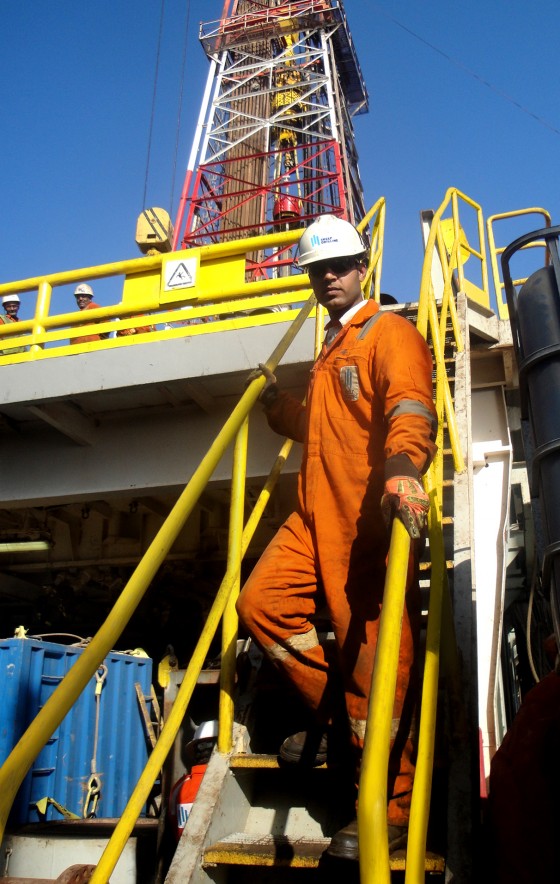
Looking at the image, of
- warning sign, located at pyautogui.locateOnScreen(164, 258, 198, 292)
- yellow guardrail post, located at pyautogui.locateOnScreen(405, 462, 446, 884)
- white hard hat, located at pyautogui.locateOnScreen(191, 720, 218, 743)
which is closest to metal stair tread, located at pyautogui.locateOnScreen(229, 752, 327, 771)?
yellow guardrail post, located at pyautogui.locateOnScreen(405, 462, 446, 884)

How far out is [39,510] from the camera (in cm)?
739

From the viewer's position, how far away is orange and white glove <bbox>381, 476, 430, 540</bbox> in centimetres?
211

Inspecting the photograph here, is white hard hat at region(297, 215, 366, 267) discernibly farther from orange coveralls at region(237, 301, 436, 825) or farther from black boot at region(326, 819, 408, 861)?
black boot at region(326, 819, 408, 861)

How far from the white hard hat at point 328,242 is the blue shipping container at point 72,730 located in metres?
3.58

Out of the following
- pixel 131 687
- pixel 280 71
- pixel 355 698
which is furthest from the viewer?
pixel 280 71

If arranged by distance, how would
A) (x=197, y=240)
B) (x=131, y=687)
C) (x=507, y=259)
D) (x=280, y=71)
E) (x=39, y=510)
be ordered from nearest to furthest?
1. (x=507, y=259)
2. (x=131, y=687)
3. (x=39, y=510)
4. (x=197, y=240)
5. (x=280, y=71)

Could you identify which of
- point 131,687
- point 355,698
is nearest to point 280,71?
point 131,687

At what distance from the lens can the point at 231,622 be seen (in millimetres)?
3168

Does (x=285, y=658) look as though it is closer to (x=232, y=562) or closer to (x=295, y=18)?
(x=232, y=562)

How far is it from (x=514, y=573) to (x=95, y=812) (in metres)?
4.63

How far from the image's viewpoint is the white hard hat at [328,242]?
318 cm

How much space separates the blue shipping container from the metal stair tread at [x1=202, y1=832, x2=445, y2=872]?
9.37 ft

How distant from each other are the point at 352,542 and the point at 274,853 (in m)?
1.10

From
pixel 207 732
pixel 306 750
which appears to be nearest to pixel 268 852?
pixel 306 750
